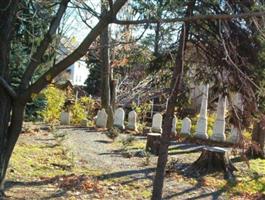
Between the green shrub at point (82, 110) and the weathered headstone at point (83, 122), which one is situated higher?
the green shrub at point (82, 110)

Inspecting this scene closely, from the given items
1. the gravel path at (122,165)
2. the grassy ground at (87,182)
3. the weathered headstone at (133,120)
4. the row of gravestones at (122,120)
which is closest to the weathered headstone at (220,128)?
the row of gravestones at (122,120)

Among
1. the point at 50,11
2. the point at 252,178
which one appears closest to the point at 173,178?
the point at 252,178

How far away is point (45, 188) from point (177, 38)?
310 cm

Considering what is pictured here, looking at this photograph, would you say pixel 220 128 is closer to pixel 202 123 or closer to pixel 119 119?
pixel 202 123

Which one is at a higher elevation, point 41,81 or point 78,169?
point 41,81

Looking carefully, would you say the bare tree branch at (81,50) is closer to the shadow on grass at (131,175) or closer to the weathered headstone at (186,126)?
the shadow on grass at (131,175)

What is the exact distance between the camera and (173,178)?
8.71m

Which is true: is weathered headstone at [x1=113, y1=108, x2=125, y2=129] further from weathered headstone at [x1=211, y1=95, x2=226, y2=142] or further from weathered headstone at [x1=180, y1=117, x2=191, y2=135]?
weathered headstone at [x1=211, y1=95, x2=226, y2=142]

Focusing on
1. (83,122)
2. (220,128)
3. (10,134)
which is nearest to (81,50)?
(10,134)

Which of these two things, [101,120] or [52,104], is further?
[52,104]

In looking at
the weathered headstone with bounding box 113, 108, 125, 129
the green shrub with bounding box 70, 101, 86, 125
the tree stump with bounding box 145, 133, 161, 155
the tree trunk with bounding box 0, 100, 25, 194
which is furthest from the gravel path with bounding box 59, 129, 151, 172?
the tree trunk with bounding box 0, 100, 25, 194

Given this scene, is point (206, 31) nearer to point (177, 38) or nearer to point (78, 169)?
point (177, 38)

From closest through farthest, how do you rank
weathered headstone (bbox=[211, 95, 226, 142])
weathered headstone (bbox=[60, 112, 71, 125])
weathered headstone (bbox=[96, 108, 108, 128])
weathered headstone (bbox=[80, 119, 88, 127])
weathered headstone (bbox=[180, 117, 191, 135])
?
weathered headstone (bbox=[211, 95, 226, 142])
weathered headstone (bbox=[180, 117, 191, 135])
weathered headstone (bbox=[96, 108, 108, 128])
weathered headstone (bbox=[80, 119, 88, 127])
weathered headstone (bbox=[60, 112, 71, 125])

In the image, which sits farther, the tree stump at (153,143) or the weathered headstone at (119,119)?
the weathered headstone at (119,119)
